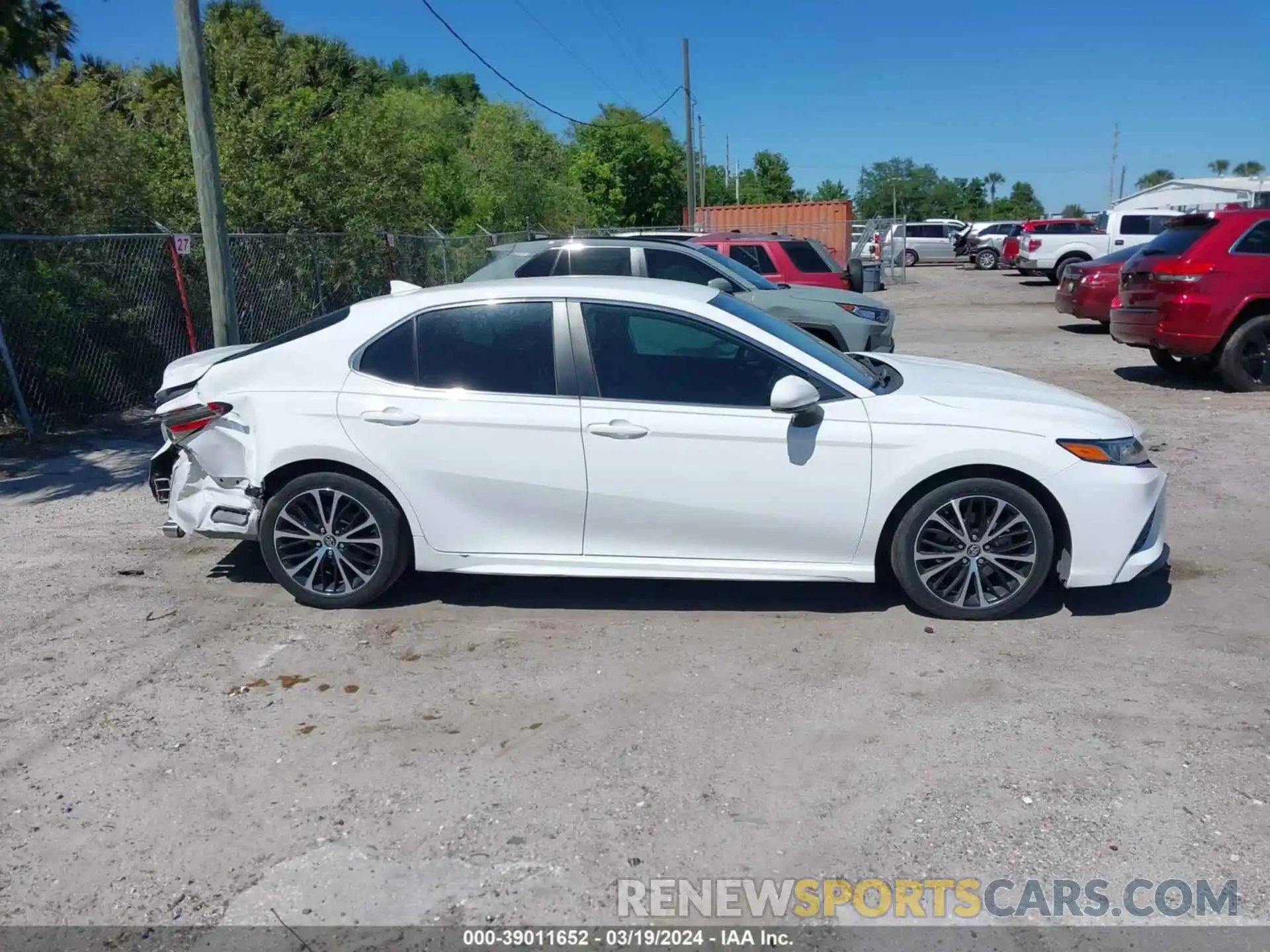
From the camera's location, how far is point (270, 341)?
564 centimetres

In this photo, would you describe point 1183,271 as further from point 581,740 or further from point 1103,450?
point 581,740

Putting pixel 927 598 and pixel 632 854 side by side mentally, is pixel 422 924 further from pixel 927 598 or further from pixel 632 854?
pixel 927 598

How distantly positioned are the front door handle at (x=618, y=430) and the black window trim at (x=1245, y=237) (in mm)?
8380

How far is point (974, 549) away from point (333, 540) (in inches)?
123

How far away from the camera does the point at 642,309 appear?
517 centimetres

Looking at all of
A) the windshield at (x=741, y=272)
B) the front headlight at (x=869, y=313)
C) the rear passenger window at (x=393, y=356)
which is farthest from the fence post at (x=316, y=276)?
the rear passenger window at (x=393, y=356)

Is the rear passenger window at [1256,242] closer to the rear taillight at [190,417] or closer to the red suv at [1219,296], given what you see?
the red suv at [1219,296]

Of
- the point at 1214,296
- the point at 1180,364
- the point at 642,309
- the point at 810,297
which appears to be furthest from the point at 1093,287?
the point at 642,309

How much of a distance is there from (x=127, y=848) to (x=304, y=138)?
14.0 meters

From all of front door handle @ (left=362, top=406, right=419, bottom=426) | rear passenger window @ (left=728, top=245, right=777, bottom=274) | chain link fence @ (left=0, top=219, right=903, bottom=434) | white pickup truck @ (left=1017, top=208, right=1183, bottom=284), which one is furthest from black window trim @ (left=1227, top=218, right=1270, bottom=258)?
white pickup truck @ (left=1017, top=208, right=1183, bottom=284)

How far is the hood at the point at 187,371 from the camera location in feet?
18.9

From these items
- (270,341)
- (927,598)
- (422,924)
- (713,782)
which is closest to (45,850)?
(422,924)

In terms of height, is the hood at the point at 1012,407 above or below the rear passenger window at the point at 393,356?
below

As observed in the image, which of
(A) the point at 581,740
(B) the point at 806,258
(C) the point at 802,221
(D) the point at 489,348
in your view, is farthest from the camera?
(C) the point at 802,221
